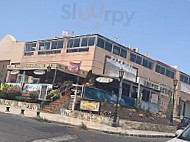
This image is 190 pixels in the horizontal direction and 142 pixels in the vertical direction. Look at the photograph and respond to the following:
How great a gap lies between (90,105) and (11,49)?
1420 inches

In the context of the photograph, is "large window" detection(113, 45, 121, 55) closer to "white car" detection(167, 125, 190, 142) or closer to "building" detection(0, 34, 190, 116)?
"building" detection(0, 34, 190, 116)

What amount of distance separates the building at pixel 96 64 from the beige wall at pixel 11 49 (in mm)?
225

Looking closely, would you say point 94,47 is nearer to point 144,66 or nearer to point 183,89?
point 144,66

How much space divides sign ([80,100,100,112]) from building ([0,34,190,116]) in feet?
22.5

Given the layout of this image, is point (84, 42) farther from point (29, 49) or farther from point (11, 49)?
point (11, 49)

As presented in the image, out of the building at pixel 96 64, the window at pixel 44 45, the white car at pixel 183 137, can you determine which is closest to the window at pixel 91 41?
the building at pixel 96 64

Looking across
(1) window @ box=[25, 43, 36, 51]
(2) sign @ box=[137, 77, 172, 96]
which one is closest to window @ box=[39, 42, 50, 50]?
(1) window @ box=[25, 43, 36, 51]

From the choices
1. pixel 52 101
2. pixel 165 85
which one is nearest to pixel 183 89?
pixel 165 85

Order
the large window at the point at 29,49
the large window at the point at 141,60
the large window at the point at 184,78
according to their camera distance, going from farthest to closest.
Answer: the large window at the point at 184,78, the large window at the point at 29,49, the large window at the point at 141,60

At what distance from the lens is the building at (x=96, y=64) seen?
3297 centimetres

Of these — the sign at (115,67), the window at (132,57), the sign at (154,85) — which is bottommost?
the sign at (154,85)

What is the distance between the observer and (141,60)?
4456cm

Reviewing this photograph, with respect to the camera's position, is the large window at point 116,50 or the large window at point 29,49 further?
the large window at point 29,49

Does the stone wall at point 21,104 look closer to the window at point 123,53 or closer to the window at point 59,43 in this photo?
the window at point 59,43
